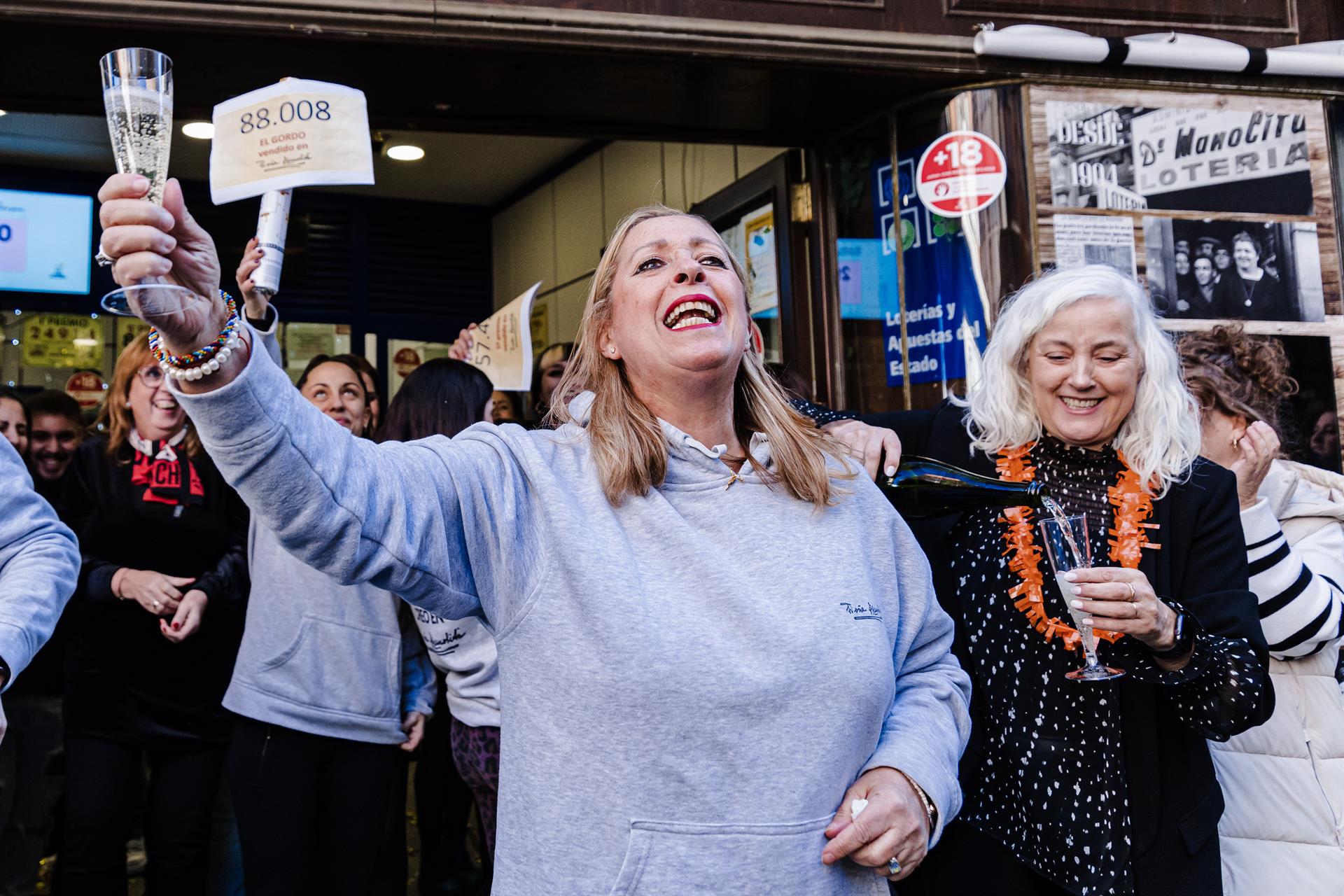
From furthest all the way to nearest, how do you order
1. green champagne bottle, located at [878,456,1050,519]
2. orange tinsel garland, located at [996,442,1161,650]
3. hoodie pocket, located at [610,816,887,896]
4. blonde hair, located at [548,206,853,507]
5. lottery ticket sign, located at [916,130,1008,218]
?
lottery ticket sign, located at [916,130,1008,218] < green champagne bottle, located at [878,456,1050,519] < orange tinsel garland, located at [996,442,1161,650] < blonde hair, located at [548,206,853,507] < hoodie pocket, located at [610,816,887,896]

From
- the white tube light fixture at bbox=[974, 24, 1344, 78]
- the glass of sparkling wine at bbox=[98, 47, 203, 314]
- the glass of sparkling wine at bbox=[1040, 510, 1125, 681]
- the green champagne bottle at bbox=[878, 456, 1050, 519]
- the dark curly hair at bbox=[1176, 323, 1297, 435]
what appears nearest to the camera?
the glass of sparkling wine at bbox=[98, 47, 203, 314]

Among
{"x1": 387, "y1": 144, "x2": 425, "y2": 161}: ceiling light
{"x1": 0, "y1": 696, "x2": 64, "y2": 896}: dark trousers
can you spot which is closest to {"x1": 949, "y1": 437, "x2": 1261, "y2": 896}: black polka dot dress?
{"x1": 0, "y1": 696, "x2": 64, "y2": 896}: dark trousers

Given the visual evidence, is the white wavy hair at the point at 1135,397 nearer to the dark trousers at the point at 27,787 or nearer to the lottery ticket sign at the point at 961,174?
the lottery ticket sign at the point at 961,174

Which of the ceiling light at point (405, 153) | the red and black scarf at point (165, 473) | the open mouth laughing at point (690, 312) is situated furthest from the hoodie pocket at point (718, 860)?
the ceiling light at point (405, 153)

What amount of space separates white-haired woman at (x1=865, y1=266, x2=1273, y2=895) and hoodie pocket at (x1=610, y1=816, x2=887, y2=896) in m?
0.84

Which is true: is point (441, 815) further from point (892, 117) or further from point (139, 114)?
point (139, 114)

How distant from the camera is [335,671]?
3.24 metres

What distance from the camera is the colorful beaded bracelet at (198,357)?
1.24m


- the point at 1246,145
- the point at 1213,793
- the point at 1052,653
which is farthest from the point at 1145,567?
the point at 1246,145

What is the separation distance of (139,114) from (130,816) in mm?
2722

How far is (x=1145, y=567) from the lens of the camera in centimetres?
232

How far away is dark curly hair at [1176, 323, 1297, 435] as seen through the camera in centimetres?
291

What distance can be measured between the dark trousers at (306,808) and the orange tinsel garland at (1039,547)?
1.91m

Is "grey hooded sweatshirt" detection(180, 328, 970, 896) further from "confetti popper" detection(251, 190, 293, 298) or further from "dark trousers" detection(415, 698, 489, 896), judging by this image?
"dark trousers" detection(415, 698, 489, 896)
